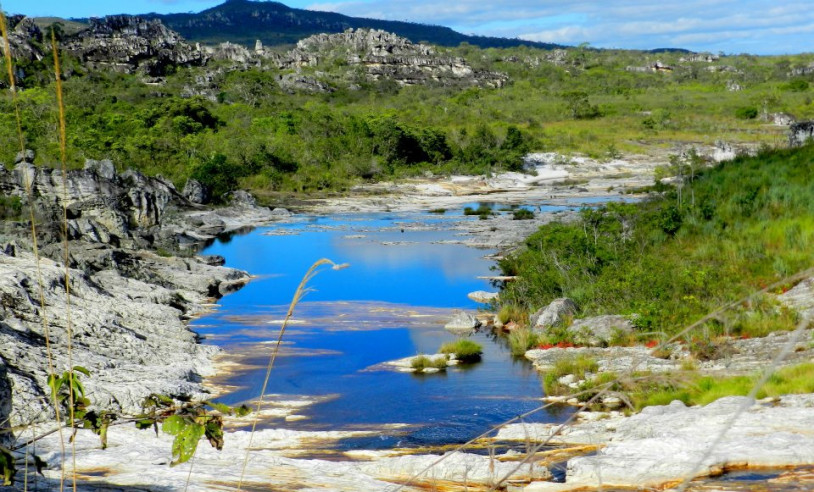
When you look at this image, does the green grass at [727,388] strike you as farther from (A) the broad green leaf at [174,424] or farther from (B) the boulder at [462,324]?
(A) the broad green leaf at [174,424]

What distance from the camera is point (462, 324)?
21.0m

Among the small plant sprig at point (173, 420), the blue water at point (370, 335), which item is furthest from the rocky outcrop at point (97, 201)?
the small plant sprig at point (173, 420)

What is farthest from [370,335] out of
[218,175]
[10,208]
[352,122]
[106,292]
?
[352,122]

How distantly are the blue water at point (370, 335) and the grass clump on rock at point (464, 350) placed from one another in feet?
0.88

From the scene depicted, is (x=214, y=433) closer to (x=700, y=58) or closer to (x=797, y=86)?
(x=797, y=86)

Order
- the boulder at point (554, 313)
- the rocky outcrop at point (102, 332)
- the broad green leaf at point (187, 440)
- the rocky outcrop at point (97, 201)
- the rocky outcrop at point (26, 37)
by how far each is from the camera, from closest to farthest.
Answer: the broad green leaf at point (187, 440) → the rocky outcrop at point (102, 332) → the boulder at point (554, 313) → the rocky outcrop at point (97, 201) → the rocky outcrop at point (26, 37)

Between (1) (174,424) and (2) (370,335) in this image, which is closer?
(1) (174,424)

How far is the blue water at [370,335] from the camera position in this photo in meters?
14.1

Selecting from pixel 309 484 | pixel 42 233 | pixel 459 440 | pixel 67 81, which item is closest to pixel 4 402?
pixel 309 484

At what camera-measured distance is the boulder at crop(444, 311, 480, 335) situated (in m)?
20.8

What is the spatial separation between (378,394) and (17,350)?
236 inches

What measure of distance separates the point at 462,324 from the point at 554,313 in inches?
99.1

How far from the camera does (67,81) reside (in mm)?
78875

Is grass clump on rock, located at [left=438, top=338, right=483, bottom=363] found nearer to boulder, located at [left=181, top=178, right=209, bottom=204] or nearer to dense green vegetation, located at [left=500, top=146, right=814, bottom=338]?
dense green vegetation, located at [left=500, top=146, right=814, bottom=338]
